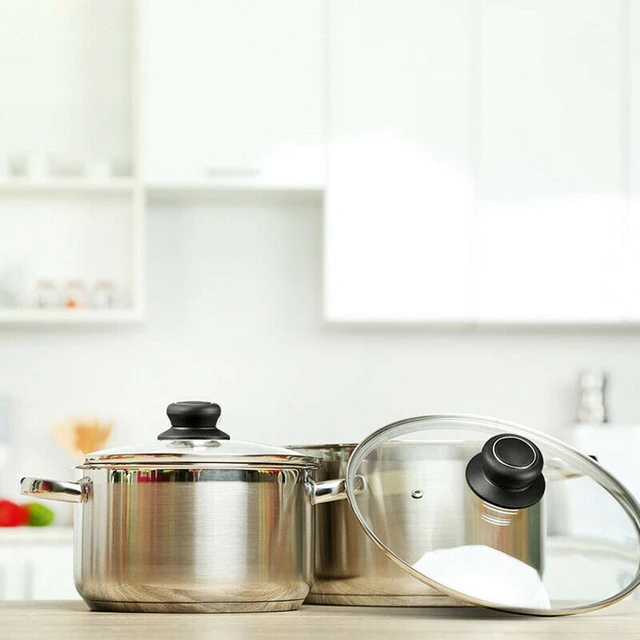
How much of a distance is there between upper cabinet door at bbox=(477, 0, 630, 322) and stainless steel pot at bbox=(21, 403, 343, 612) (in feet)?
7.44

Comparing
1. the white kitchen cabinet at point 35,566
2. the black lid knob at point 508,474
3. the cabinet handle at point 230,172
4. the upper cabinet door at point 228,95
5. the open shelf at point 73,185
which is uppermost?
the upper cabinet door at point 228,95

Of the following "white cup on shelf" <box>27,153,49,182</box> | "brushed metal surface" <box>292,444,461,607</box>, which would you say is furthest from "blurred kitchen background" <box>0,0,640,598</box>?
"brushed metal surface" <box>292,444,461,607</box>

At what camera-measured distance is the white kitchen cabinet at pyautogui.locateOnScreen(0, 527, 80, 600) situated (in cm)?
268

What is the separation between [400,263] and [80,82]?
1.17 meters

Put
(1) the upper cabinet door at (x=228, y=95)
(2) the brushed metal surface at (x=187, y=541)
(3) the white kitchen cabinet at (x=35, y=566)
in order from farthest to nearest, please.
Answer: (1) the upper cabinet door at (x=228, y=95) < (3) the white kitchen cabinet at (x=35, y=566) < (2) the brushed metal surface at (x=187, y=541)

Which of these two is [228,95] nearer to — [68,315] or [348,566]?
[68,315]

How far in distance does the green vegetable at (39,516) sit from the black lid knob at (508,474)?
2.35m

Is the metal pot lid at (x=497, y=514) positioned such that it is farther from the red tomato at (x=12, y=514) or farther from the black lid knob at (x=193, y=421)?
the red tomato at (x=12, y=514)

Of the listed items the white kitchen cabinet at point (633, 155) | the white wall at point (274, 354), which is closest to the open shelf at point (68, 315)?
the white wall at point (274, 354)

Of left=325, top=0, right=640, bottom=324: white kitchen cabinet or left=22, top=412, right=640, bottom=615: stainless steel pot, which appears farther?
left=325, top=0, right=640, bottom=324: white kitchen cabinet

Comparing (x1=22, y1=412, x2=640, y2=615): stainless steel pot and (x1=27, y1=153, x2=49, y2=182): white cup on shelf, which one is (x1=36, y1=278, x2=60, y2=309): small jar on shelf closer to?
(x1=27, y1=153, x2=49, y2=182): white cup on shelf

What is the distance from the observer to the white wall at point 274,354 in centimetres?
323

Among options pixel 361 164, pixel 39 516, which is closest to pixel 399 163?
pixel 361 164

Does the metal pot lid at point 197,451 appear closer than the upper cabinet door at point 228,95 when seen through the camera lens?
Yes
